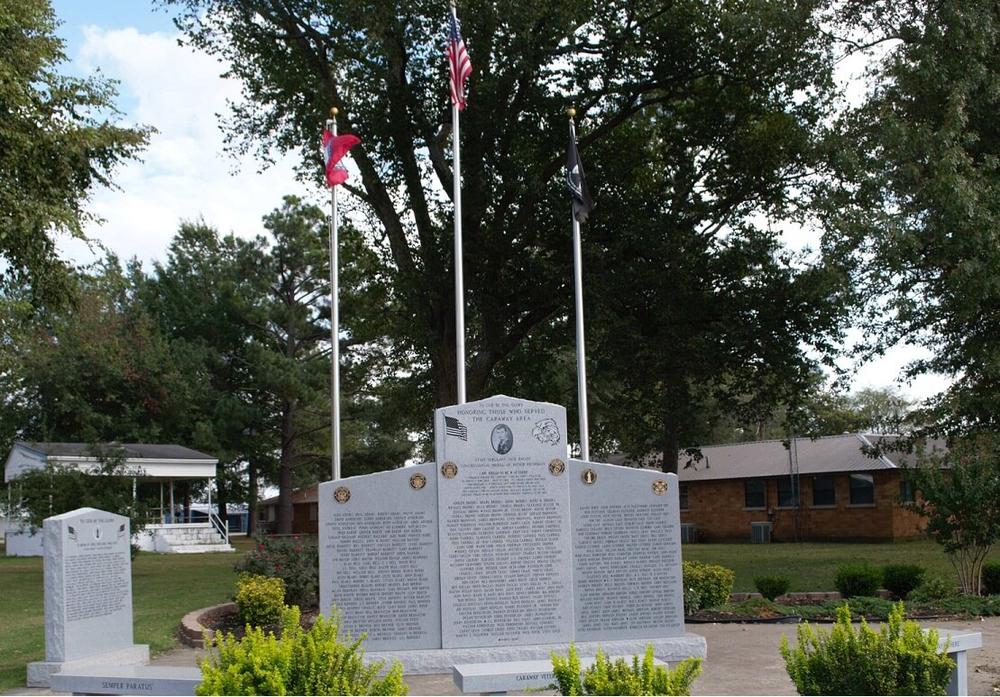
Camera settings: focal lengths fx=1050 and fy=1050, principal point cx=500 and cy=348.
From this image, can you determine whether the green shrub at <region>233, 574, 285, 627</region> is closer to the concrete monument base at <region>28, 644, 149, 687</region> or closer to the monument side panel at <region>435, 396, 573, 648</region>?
the concrete monument base at <region>28, 644, 149, 687</region>

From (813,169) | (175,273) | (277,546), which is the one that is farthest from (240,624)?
(175,273)

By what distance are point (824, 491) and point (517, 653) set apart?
3211 centimetres

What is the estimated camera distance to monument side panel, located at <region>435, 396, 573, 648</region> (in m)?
11.8

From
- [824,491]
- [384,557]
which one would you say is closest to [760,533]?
[824,491]

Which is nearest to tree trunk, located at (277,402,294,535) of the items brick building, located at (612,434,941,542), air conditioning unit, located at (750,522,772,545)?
brick building, located at (612,434,941,542)

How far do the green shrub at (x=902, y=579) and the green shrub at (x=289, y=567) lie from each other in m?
9.65

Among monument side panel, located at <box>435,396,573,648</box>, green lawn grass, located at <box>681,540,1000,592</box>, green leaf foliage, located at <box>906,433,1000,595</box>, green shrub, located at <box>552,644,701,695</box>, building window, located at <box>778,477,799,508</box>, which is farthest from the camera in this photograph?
building window, located at <box>778,477,799,508</box>

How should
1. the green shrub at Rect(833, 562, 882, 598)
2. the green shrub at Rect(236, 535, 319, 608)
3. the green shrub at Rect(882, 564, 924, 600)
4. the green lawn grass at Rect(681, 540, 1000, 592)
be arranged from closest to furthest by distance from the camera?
the green shrub at Rect(236, 535, 319, 608) < the green shrub at Rect(833, 562, 882, 598) < the green shrub at Rect(882, 564, 924, 600) < the green lawn grass at Rect(681, 540, 1000, 592)

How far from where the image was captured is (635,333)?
81.6ft

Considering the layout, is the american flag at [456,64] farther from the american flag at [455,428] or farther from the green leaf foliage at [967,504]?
the green leaf foliage at [967,504]

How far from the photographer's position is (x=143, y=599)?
2130 cm

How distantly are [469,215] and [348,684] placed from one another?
1962 centimetres

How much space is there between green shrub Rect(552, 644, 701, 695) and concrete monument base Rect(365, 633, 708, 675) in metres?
5.48

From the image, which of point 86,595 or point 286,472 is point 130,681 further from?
point 286,472
